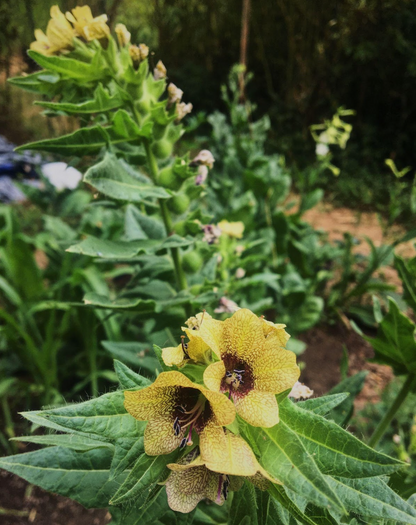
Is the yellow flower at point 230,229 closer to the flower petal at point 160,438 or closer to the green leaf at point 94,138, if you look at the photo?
the green leaf at point 94,138

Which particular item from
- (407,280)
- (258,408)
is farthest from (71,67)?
(407,280)

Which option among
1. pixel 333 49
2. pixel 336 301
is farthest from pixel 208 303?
pixel 333 49

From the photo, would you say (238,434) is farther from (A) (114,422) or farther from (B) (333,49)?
(B) (333,49)

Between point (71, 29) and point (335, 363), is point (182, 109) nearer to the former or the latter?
point (71, 29)

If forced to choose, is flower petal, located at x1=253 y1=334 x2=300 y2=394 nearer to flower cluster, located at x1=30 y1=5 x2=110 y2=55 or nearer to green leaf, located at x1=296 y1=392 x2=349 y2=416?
green leaf, located at x1=296 y1=392 x2=349 y2=416

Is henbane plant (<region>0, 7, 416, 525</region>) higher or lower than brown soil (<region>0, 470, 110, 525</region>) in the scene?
higher

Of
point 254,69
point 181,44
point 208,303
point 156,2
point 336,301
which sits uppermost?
point 156,2

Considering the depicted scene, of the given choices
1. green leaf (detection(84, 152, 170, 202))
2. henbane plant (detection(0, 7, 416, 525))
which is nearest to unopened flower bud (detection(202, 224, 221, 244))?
green leaf (detection(84, 152, 170, 202))
